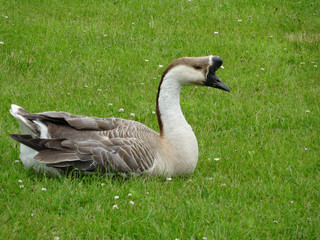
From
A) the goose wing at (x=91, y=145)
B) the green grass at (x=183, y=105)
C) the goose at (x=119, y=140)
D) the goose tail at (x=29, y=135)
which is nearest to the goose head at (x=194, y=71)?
the goose at (x=119, y=140)

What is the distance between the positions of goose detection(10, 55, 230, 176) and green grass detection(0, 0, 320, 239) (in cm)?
18

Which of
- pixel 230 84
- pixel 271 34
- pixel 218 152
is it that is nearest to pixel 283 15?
pixel 271 34

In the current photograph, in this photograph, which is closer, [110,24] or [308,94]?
[308,94]

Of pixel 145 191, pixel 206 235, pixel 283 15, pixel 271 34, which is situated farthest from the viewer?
pixel 283 15

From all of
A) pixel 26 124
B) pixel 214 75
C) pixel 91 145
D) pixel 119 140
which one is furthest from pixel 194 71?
pixel 26 124

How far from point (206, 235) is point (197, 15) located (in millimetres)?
7423

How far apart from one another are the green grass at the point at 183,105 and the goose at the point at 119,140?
177mm

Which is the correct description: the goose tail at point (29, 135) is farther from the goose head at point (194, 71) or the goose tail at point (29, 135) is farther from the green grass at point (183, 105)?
the goose head at point (194, 71)

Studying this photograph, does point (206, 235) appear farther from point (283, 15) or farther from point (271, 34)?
point (283, 15)

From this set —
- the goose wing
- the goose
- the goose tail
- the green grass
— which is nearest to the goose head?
the goose

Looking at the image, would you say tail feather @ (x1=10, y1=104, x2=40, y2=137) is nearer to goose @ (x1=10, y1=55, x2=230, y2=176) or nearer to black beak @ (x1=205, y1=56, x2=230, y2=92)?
goose @ (x1=10, y1=55, x2=230, y2=176)

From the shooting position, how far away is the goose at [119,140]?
509cm

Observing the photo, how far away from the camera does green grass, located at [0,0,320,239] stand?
450 centimetres

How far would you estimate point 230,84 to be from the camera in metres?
8.34
